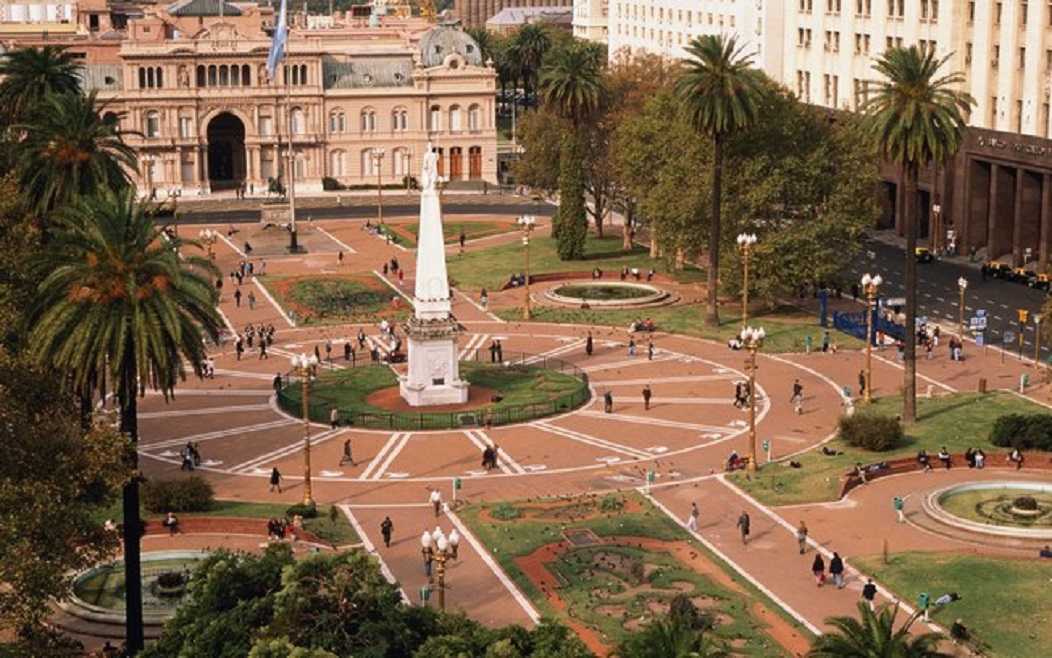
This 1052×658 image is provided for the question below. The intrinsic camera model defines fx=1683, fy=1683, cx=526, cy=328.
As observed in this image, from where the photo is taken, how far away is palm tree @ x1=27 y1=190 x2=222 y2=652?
5100cm

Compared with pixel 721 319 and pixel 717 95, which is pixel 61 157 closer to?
pixel 717 95

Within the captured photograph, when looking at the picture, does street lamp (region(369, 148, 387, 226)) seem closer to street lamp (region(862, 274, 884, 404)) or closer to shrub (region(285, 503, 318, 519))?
street lamp (region(862, 274, 884, 404))

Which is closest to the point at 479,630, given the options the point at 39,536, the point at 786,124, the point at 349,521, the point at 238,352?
the point at 39,536

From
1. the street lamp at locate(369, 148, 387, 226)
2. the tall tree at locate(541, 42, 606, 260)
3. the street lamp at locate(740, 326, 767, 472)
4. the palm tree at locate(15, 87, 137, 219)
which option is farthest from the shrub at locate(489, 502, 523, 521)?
the street lamp at locate(369, 148, 387, 226)

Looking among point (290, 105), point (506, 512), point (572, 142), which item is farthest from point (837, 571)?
point (290, 105)

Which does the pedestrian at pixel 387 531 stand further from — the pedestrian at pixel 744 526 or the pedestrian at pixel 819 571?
the pedestrian at pixel 819 571

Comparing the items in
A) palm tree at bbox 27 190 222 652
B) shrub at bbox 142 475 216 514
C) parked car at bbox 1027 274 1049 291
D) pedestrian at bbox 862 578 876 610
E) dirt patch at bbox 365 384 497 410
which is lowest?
pedestrian at bbox 862 578 876 610

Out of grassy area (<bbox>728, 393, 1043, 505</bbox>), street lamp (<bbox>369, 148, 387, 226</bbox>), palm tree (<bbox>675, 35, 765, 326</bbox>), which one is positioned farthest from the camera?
street lamp (<bbox>369, 148, 387, 226</bbox>)

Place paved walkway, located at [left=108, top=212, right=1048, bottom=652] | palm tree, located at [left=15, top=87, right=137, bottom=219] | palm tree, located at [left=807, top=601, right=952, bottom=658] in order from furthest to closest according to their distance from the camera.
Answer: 1. palm tree, located at [left=15, top=87, right=137, bottom=219]
2. paved walkway, located at [left=108, top=212, right=1048, bottom=652]
3. palm tree, located at [left=807, top=601, right=952, bottom=658]

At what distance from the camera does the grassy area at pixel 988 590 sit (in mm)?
52812

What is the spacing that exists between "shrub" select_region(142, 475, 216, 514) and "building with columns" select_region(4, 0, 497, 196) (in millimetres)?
95881

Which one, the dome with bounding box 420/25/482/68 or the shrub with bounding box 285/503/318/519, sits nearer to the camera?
the shrub with bounding box 285/503/318/519

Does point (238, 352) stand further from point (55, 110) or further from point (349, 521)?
point (349, 521)

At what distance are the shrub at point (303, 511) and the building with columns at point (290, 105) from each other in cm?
9643
